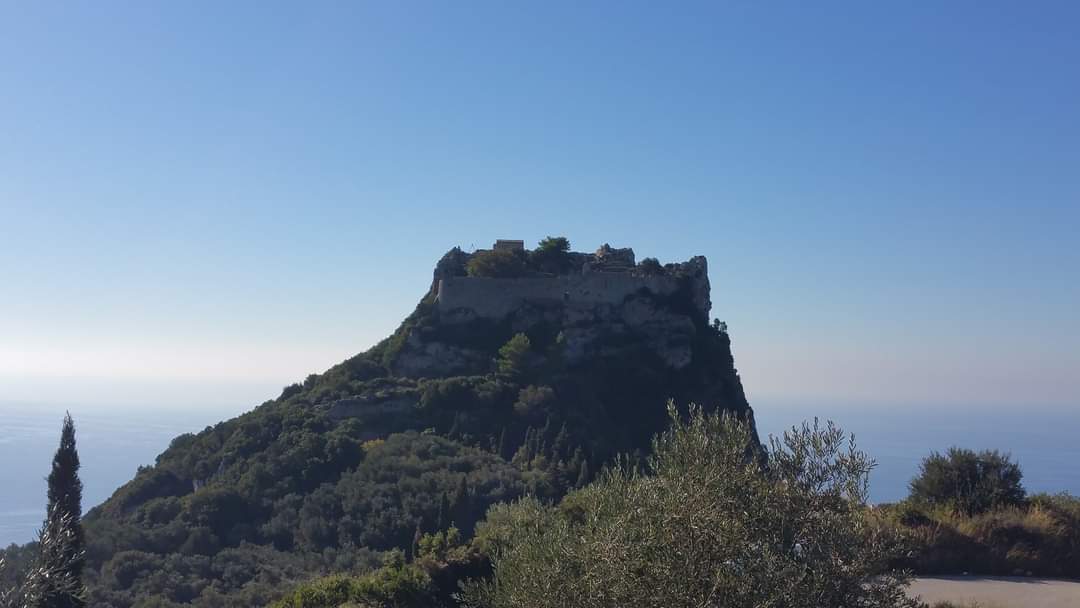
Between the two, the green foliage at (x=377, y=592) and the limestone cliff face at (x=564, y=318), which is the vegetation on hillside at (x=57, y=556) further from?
the limestone cliff face at (x=564, y=318)

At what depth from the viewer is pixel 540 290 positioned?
5300 centimetres

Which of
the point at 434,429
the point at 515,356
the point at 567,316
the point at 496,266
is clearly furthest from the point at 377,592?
the point at 496,266

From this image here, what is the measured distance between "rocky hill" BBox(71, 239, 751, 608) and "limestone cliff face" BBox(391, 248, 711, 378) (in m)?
0.08

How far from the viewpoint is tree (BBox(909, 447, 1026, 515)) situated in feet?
38.1

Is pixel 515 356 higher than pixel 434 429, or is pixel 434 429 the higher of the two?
pixel 515 356

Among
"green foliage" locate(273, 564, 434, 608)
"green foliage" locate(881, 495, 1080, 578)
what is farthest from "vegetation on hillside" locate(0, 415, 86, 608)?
"green foliage" locate(881, 495, 1080, 578)

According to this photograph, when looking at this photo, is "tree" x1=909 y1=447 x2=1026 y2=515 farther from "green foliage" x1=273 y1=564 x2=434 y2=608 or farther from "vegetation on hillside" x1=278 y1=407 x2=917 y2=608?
"green foliage" x1=273 y1=564 x2=434 y2=608

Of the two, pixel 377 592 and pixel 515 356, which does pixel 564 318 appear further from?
pixel 377 592

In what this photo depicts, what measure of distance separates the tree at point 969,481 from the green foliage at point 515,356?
117ft

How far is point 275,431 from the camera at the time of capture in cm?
4356

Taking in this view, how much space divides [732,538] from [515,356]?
41.7m

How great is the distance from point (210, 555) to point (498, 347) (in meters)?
22.4

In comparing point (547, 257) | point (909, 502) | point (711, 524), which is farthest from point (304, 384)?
point (711, 524)

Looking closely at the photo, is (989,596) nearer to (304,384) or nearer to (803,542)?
(803,542)
